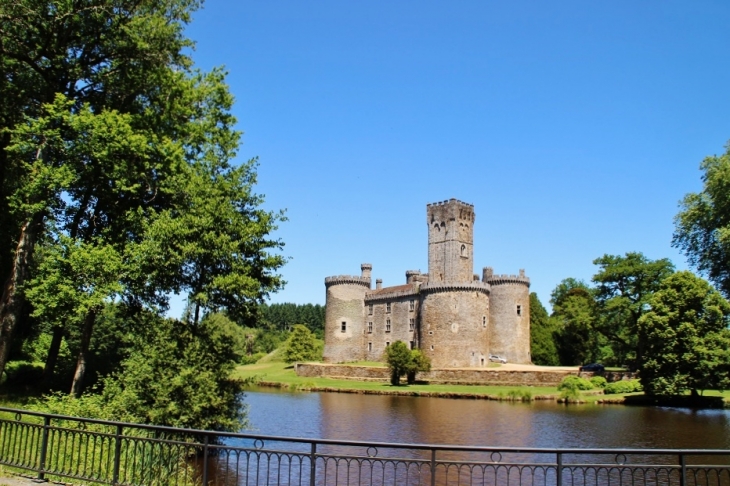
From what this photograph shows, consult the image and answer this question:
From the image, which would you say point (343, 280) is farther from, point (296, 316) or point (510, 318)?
point (296, 316)

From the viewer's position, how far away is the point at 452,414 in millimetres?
32219

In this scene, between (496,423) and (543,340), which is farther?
(543,340)

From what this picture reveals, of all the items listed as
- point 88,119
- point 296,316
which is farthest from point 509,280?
point 296,316

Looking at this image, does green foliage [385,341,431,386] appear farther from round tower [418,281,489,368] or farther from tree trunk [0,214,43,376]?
tree trunk [0,214,43,376]

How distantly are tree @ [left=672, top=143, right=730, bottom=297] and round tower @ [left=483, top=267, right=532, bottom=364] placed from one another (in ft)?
64.2

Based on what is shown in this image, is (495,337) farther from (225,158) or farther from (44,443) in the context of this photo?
(44,443)

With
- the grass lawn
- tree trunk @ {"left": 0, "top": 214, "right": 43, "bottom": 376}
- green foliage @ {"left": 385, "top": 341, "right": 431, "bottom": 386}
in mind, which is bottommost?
the grass lawn

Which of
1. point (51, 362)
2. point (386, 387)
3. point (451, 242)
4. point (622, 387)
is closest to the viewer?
point (51, 362)

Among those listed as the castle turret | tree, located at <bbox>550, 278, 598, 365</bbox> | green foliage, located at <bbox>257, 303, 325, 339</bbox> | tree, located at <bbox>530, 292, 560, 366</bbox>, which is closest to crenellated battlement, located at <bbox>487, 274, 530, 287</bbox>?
the castle turret

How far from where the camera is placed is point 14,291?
19438mm

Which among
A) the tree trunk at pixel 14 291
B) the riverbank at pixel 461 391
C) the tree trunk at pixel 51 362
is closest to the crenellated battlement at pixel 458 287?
the riverbank at pixel 461 391

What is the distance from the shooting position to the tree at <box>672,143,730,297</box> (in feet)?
127

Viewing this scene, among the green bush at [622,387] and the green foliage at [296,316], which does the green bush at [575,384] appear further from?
the green foliage at [296,316]

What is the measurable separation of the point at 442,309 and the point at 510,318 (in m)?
8.27
